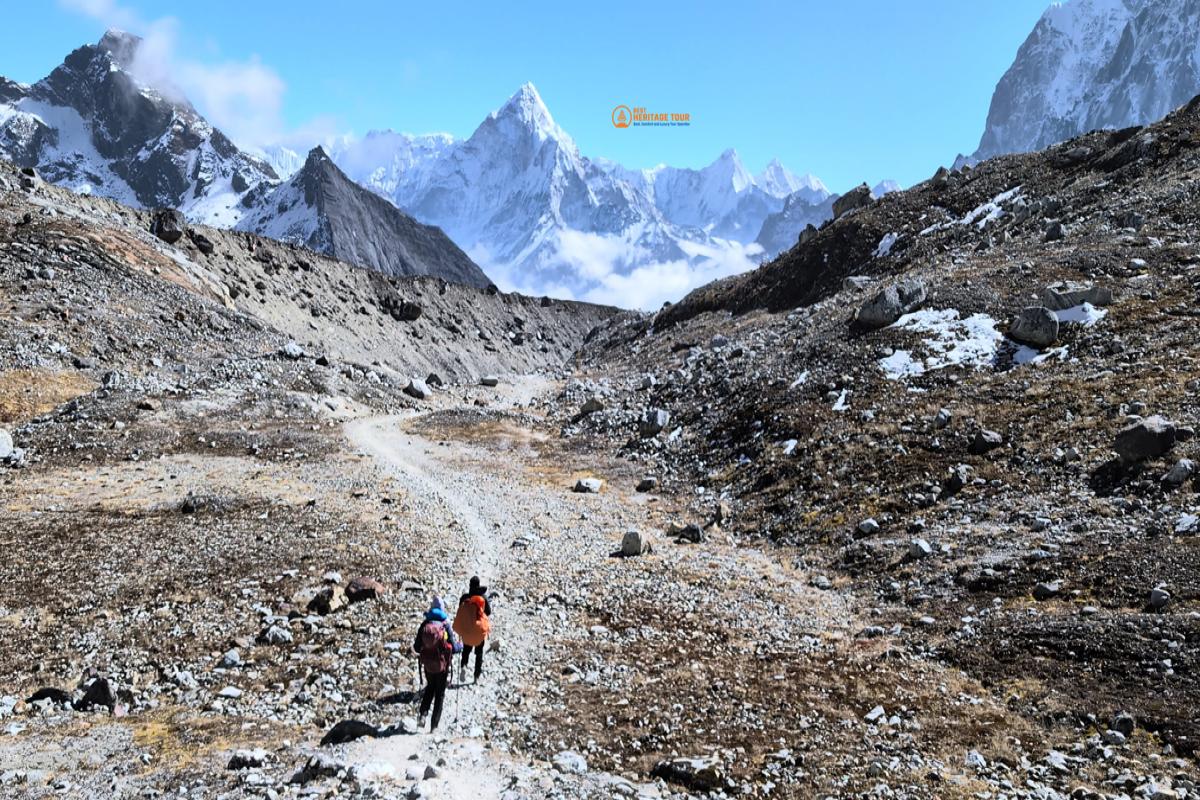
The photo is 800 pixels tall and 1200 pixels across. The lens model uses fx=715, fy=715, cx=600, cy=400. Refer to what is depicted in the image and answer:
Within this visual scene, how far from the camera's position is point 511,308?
435ft

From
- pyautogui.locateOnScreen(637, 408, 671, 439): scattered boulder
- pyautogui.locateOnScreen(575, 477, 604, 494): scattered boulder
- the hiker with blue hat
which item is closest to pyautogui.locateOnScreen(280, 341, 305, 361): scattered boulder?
pyautogui.locateOnScreen(637, 408, 671, 439): scattered boulder

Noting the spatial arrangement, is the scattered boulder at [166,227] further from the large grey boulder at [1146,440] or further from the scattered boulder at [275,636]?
the large grey boulder at [1146,440]

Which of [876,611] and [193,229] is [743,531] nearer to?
[876,611]

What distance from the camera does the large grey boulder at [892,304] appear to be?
112ft

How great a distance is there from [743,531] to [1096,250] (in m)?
24.5

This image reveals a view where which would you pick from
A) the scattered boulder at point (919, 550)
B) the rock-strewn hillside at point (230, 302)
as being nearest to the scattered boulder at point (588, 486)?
the scattered boulder at point (919, 550)

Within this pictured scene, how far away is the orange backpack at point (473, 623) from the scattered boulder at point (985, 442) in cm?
1634

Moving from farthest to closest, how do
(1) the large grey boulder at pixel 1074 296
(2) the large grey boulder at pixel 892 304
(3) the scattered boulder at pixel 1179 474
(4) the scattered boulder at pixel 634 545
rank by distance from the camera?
(2) the large grey boulder at pixel 892 304, (1) the large grey boulder at pixel 1074 296, (4) the scattered boulder at pixel 634 545, (3) the scattered boulder at pixel 1179 474

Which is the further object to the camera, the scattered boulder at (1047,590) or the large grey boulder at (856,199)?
the large grey boulder at (856,199)

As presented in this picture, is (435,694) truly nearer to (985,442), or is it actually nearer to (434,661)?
(434,661)

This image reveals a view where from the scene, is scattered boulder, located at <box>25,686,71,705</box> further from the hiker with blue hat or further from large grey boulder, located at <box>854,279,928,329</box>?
large grey boulder, located at <box>854,279,928,329</box>

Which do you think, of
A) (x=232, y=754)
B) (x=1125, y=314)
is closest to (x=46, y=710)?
(x=232, y=754)

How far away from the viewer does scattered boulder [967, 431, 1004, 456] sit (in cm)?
2183

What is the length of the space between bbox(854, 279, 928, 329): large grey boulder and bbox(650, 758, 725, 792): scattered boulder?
92.1ft
